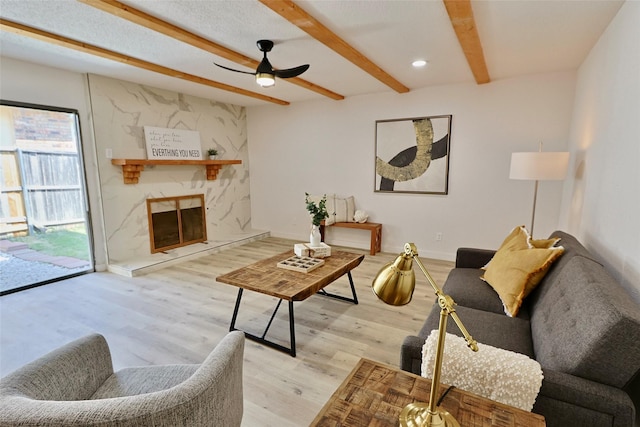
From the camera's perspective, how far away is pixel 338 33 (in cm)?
261

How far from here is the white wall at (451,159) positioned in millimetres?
3869

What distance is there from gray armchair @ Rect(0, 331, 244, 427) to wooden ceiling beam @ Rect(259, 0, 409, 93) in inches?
79.5

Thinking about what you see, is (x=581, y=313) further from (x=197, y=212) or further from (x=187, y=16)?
(x=197, y=212)

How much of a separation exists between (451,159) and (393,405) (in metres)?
3.93

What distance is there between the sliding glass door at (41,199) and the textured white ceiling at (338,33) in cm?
71

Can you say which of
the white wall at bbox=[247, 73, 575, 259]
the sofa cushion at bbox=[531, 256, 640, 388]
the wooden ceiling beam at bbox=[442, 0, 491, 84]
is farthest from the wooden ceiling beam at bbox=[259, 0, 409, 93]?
the sofa cushion at bbox=[531, 256, 640, 388]

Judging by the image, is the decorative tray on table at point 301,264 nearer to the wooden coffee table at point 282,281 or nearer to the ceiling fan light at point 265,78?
the wooden coffee table at point 282,281

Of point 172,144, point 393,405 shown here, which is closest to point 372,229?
point 172,144

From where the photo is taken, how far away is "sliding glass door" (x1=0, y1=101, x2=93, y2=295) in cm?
339

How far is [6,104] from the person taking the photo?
3.21 metres

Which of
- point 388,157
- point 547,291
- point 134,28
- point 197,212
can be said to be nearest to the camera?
point 547,291

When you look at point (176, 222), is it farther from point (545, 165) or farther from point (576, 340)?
point (576, 340)

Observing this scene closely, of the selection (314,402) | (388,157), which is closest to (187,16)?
(314,402)

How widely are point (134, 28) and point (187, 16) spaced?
21.2 inches
